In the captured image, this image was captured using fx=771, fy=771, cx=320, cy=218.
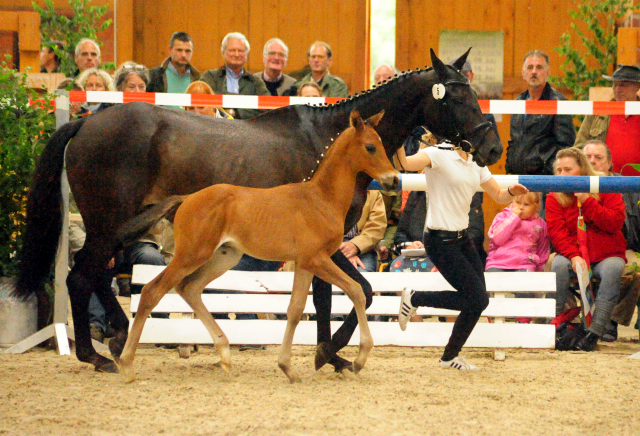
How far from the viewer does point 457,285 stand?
193 inches

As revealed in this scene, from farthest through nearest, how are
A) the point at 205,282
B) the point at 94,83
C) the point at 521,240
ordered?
the point at 94,83 < the point at 521,240 < the point at 205,282

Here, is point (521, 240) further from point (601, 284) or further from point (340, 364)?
point (340, 364)

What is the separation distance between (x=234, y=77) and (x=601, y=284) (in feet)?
14.5

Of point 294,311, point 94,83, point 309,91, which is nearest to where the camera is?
point 294,311

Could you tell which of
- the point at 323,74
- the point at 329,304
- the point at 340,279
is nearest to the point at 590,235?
the point at 329,304

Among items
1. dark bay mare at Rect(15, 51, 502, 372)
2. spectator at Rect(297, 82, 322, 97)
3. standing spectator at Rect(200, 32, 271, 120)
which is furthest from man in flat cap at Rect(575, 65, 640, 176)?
standing spectator at Rect(200, 32, 271, 120)

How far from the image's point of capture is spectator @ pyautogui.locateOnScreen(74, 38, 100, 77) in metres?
8.52

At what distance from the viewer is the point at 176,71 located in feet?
28.6

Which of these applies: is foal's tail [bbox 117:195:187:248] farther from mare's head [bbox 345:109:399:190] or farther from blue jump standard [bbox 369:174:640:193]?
blue jump standard [bbox 369:174:640:193]

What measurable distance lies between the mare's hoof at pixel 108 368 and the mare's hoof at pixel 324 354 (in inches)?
50.2

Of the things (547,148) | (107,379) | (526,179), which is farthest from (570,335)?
(107,379)

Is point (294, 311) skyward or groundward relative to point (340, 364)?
skyward

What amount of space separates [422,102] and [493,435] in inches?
87.3

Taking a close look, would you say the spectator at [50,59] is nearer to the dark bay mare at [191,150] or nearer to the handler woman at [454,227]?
the dark bay mare at [191,150]
